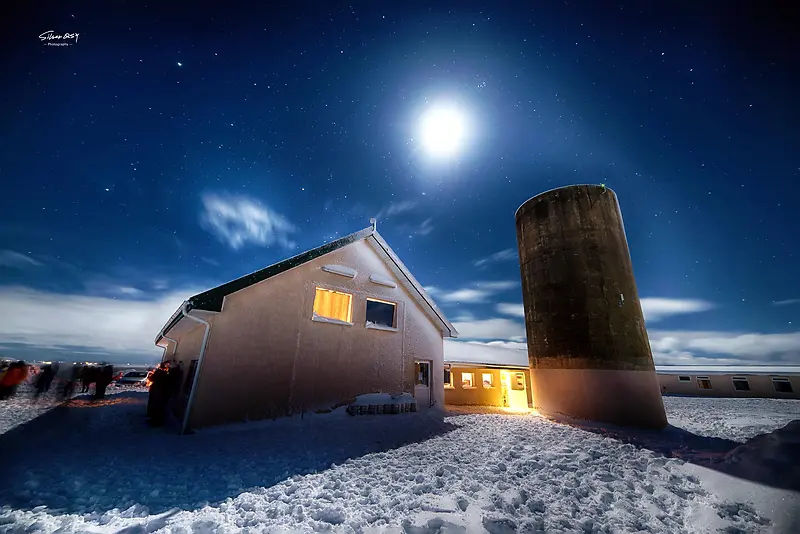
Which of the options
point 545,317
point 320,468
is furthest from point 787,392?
point 320,468

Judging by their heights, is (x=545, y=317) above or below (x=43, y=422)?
above

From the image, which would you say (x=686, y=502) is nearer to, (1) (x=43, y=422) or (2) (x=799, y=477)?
(2) (x=799, y=477)

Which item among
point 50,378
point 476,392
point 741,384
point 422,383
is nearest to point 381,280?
point 422,383

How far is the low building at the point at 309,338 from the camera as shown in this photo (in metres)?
7.73

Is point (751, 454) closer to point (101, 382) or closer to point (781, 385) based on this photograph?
point (101, 382)

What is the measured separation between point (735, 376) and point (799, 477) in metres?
40.6

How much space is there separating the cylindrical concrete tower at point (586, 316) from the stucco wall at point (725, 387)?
3021 cm

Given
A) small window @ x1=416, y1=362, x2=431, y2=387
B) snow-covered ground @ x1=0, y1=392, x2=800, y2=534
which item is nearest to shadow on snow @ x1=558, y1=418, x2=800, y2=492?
snow-covered ground @ x1=0, y1=392, x2=800, y2=534

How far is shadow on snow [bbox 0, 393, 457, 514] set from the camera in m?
3.82

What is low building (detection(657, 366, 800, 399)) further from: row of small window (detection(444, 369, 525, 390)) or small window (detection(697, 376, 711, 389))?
row of small window (detection(444, 369, 525, 390))

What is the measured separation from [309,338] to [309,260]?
256 cm

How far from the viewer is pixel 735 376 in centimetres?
3019

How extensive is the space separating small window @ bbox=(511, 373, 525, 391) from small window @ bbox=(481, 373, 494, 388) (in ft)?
5.76

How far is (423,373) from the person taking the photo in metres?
12.3
